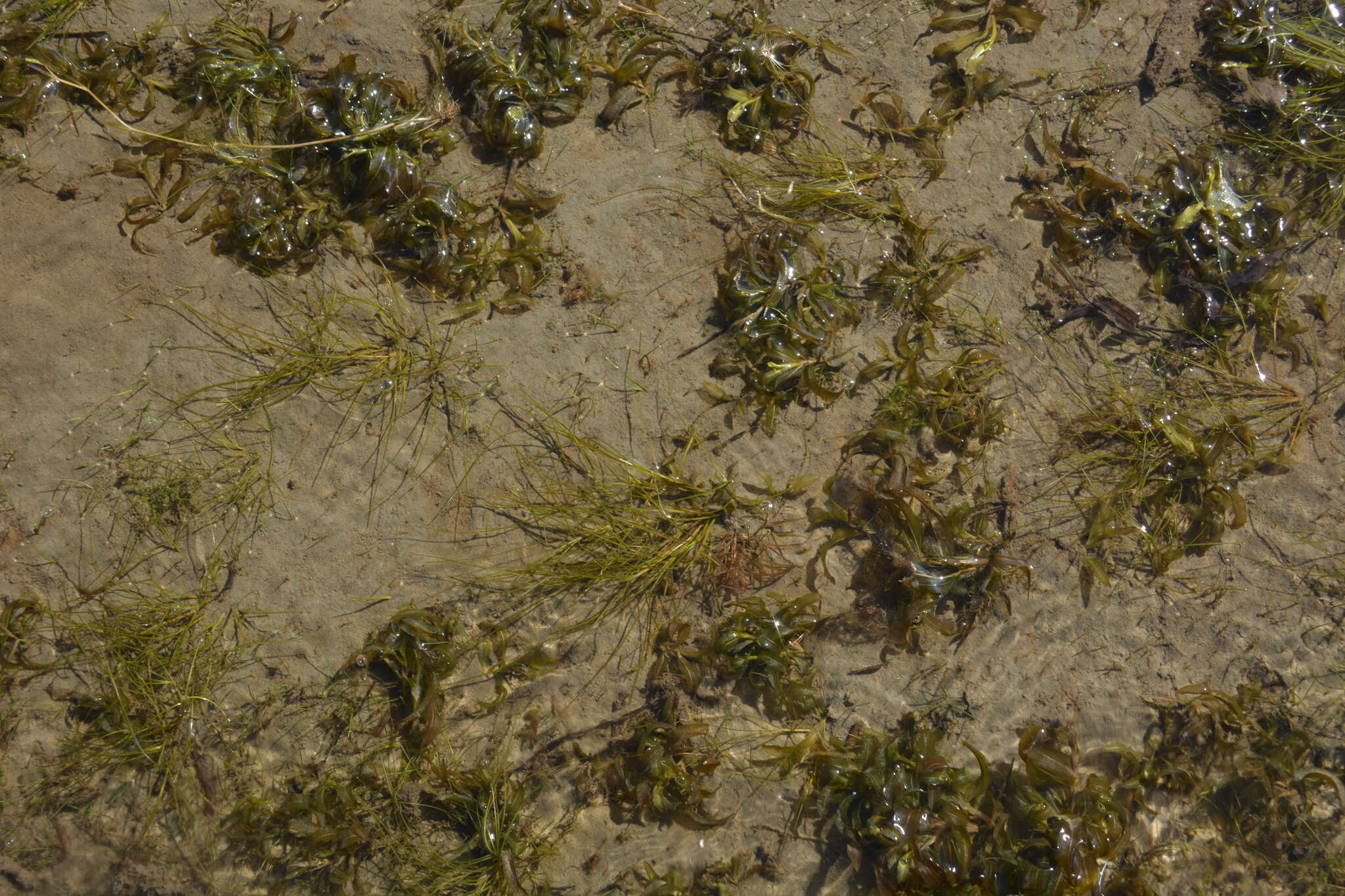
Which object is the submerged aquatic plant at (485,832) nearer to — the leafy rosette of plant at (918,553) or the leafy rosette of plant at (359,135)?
the leafy rosette of plant at (918,553)

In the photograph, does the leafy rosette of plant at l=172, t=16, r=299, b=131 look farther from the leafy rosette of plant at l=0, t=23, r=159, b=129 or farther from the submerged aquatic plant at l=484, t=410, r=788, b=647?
the submerged aquatic plant at l=484, t=410, r=788, b=647

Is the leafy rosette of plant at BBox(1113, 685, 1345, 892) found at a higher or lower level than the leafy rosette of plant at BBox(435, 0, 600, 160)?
lower

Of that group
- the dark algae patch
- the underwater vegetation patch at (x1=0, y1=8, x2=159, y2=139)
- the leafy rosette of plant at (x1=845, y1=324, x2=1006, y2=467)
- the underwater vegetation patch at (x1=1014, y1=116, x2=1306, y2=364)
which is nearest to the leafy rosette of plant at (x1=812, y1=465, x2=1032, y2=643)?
the dark algae patch

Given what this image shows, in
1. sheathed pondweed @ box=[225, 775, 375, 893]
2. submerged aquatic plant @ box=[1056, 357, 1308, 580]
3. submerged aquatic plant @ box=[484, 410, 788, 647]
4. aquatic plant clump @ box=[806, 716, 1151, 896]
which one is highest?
submerged aquatic plant @ box=[1056, 357, 1308, 580]

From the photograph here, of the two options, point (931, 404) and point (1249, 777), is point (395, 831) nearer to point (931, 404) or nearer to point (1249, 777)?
point (931, 404)

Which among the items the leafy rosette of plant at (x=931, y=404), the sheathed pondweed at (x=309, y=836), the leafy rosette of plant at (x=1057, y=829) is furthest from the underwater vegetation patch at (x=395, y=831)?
the leafy rosette of plant at (x=931, y=404)
